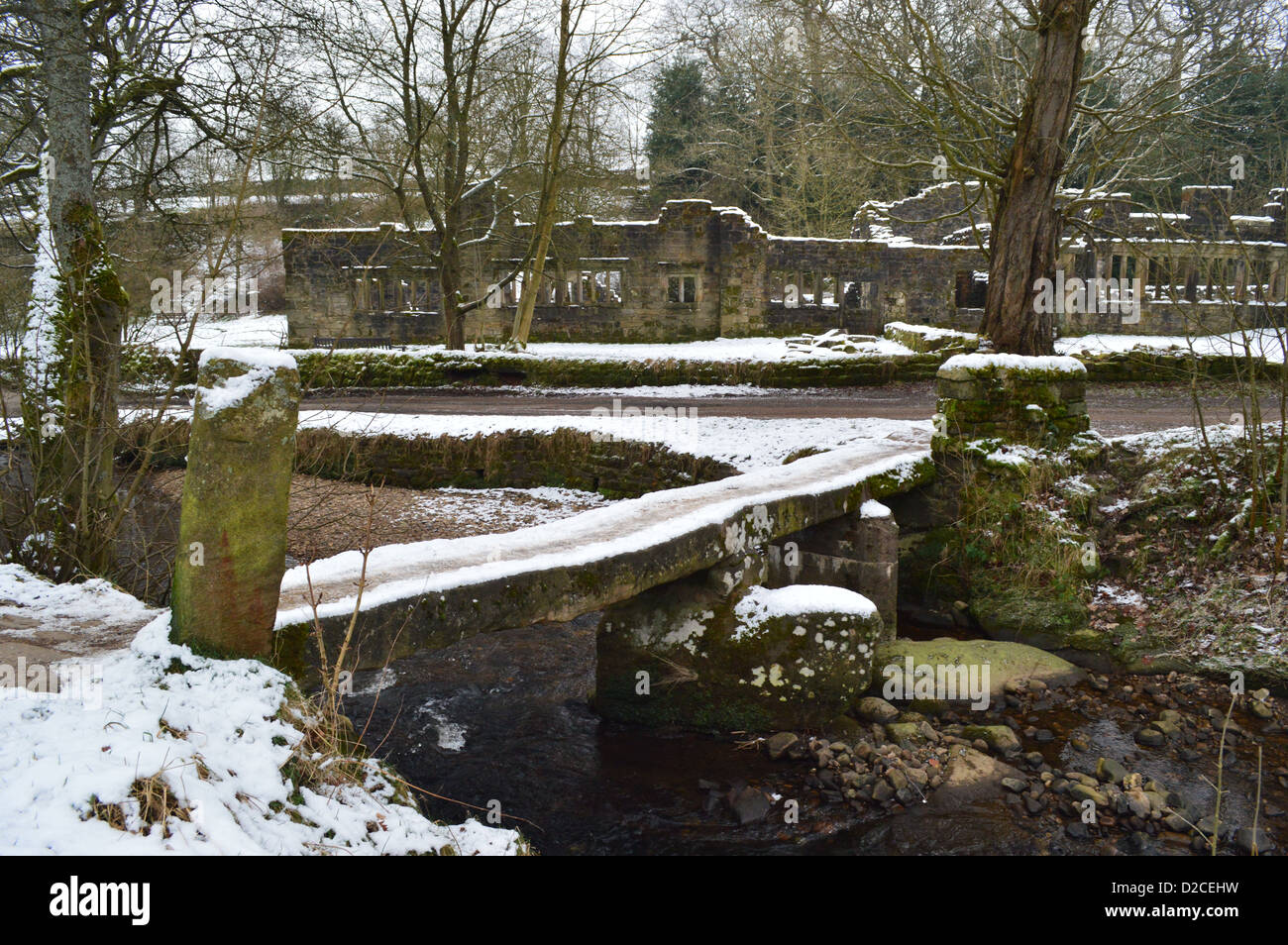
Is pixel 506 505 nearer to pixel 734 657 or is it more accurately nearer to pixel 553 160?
pixel 734 657

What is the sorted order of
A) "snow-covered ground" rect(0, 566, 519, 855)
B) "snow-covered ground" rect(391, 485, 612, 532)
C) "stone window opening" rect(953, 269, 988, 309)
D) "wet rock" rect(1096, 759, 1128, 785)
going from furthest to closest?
1. "stone window opening" rect(953, 269, 988, 309)
2. "snow-covered ground" rect(391, 485, 612, 532)
3. "wet rock" rect(1096, 759, 1128, 785)
4. "snow-covered ground" rect(0, 566, 519, 855)

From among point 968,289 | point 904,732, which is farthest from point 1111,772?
point 968,289

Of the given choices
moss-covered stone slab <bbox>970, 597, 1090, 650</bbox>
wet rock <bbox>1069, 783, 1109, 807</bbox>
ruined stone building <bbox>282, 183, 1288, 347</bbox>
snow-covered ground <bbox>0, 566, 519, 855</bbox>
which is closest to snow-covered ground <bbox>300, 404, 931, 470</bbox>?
moss-covered stone slab <bbox>970, 597, 1090, 650</bbox>

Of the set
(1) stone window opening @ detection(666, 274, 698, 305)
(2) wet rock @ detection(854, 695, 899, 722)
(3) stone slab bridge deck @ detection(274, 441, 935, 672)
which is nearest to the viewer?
(3) stone slab bridge deck @ detection(274, 441, 935, 672)

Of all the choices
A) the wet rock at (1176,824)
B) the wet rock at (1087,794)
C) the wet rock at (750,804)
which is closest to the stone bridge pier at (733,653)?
the wet rock at (750,804)

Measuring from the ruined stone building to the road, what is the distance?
9.46 metres

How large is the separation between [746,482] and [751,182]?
27.7 meters

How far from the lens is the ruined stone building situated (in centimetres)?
2484

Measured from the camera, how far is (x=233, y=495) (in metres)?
3.79

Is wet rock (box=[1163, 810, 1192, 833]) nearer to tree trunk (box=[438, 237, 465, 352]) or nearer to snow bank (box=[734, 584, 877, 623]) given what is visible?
snow bank (box=[734, 584, 877, 623])

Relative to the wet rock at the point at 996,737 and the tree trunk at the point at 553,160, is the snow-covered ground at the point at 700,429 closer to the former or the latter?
the wet rock at the point at 996,737

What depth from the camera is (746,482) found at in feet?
26.0

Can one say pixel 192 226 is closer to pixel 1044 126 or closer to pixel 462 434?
pixel 462 434

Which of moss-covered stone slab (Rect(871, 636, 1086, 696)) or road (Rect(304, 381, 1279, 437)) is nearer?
moss-covered stone slab (Rect(871, 636, 1086, 696))
